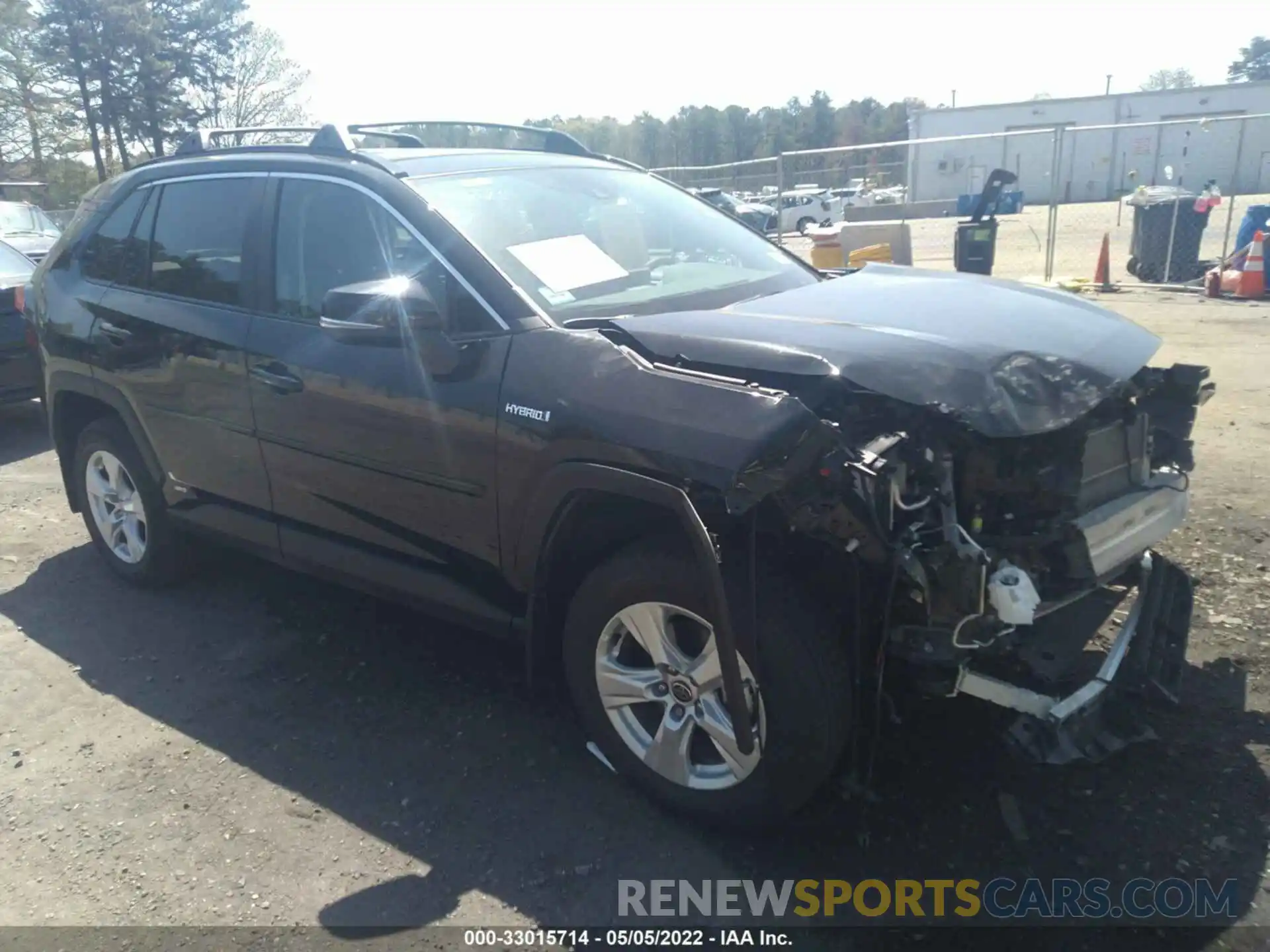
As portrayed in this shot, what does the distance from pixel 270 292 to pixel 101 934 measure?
2.31m

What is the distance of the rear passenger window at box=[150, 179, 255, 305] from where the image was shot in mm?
4152

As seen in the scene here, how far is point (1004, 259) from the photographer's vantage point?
19.2 m

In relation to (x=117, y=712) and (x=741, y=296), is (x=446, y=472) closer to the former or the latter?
(x=741, y=296)

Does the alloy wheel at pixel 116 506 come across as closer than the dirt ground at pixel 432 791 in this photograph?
No

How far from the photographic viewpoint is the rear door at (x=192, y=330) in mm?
4086

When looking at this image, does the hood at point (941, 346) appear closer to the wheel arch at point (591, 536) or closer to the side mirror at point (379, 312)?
the wheel arch at point (591, 536)

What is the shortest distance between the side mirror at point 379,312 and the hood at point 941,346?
0.66 m

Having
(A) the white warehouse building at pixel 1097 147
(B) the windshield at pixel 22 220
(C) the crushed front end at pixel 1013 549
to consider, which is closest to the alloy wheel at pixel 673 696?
(C) the crushed front end at pixel 1013 549

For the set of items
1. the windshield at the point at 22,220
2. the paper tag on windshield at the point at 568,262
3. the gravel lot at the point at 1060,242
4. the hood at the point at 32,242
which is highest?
the paper tag on windshield at the point at 568,262

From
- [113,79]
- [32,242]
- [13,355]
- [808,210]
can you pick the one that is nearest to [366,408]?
[13,355]

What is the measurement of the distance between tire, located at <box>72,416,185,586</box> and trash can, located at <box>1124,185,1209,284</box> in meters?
13.9

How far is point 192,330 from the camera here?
4.20m

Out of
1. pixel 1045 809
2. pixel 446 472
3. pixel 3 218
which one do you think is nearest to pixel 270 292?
pixel 446 472

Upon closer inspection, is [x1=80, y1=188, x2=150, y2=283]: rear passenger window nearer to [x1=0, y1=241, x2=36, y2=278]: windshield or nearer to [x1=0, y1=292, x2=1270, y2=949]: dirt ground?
[x1=0, y1=292, x2=1270, y2=949]: dirt ground
